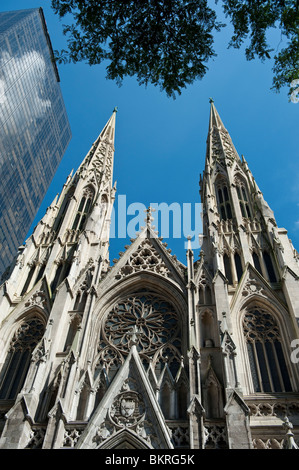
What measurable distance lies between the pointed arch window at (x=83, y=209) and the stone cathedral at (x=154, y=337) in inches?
9.4

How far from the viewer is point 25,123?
43438 millimetres

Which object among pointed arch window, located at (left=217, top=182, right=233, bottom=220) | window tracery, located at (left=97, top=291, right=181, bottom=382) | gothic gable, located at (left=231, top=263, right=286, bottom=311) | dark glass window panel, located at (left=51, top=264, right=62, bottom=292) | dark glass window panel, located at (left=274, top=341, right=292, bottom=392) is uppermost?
pointed arch window, located at (left=217, top=182, right=233, bottom=220)

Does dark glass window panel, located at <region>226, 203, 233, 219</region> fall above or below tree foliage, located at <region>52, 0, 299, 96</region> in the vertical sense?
above

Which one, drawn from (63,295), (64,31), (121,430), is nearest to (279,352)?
(121,430)

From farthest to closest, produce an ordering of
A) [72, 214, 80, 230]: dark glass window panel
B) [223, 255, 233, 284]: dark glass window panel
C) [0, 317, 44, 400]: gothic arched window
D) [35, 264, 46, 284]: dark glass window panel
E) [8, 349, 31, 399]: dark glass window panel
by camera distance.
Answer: [72, 214, 80, 230]: dark glass window panel → [35, 264, 46, 284]: dark glass window panel → [223, 255, 233, 284]: dark glass window panel → [0, 317, 44, 400]: gothic arched window → [8, 349, 31, 399]: dark glass window panel

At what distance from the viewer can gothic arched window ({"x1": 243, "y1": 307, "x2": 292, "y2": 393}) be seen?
1549 centimetres

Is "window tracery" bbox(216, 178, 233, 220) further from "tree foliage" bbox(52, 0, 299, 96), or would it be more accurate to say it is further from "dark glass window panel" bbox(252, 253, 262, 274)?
"tree foliage" bbox(52, 0, 299, 96)

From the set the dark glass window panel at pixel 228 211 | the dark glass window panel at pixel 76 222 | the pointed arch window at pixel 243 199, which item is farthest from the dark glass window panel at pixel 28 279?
the pointed arch window at pixel 243 199

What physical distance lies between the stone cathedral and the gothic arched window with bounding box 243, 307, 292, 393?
0.05 metres

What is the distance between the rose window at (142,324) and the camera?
58.1 feet

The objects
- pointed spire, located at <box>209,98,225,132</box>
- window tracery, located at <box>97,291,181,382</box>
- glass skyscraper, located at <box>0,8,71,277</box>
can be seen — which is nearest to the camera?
window tracery, located at <box>97,291,181,382</box>

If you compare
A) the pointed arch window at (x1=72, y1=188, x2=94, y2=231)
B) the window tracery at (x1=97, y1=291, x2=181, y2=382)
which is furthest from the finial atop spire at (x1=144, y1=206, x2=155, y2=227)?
the window tracery at (x1=97, y1=291, x2=181, y2=382)

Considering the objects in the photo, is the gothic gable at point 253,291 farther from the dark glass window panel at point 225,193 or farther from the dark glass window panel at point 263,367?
the dark glass window panel at point 225,193
